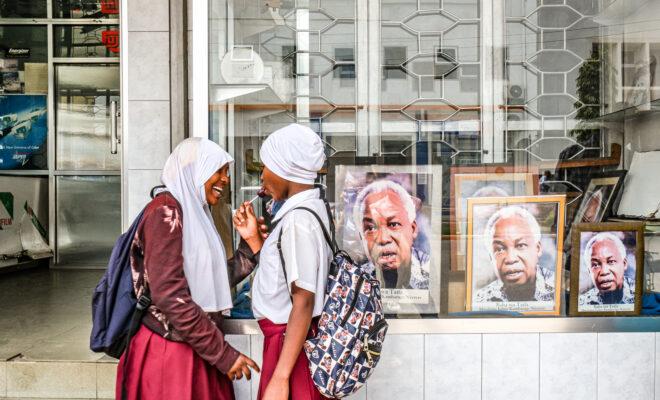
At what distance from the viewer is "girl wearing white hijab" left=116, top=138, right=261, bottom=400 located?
2.14m

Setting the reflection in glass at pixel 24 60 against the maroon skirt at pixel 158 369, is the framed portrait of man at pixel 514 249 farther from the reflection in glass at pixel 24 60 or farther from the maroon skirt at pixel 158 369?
the reflection in glass at pixel 24 60

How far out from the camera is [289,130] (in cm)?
203

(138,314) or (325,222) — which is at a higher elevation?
(325,222)

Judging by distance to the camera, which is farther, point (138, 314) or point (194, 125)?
point (194, 125)

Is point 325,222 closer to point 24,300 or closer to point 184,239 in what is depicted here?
point 184,239

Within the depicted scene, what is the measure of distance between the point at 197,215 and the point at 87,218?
5.76 m

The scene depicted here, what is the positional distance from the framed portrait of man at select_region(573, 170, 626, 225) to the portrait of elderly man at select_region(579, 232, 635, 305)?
11 centimetres

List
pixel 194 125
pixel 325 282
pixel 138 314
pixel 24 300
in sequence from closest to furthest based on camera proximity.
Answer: pixel 325 282
pixel 138 314
pixel 194 125
pixel 24 300

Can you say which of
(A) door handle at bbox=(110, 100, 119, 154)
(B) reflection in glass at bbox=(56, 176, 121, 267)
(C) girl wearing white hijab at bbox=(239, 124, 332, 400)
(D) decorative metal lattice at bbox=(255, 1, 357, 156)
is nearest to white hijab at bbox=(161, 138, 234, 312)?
(C) girl wearing white hijab at bbox=(239, 124, 332, 400)

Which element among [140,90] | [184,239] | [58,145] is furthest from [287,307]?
[58,145]

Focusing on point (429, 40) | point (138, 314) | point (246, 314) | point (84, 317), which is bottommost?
point (84, 317)

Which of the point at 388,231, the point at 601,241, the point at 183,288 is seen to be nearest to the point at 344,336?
the point at 183,288

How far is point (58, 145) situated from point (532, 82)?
5924 mm

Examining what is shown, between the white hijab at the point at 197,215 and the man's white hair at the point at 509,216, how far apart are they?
1.69 meters
